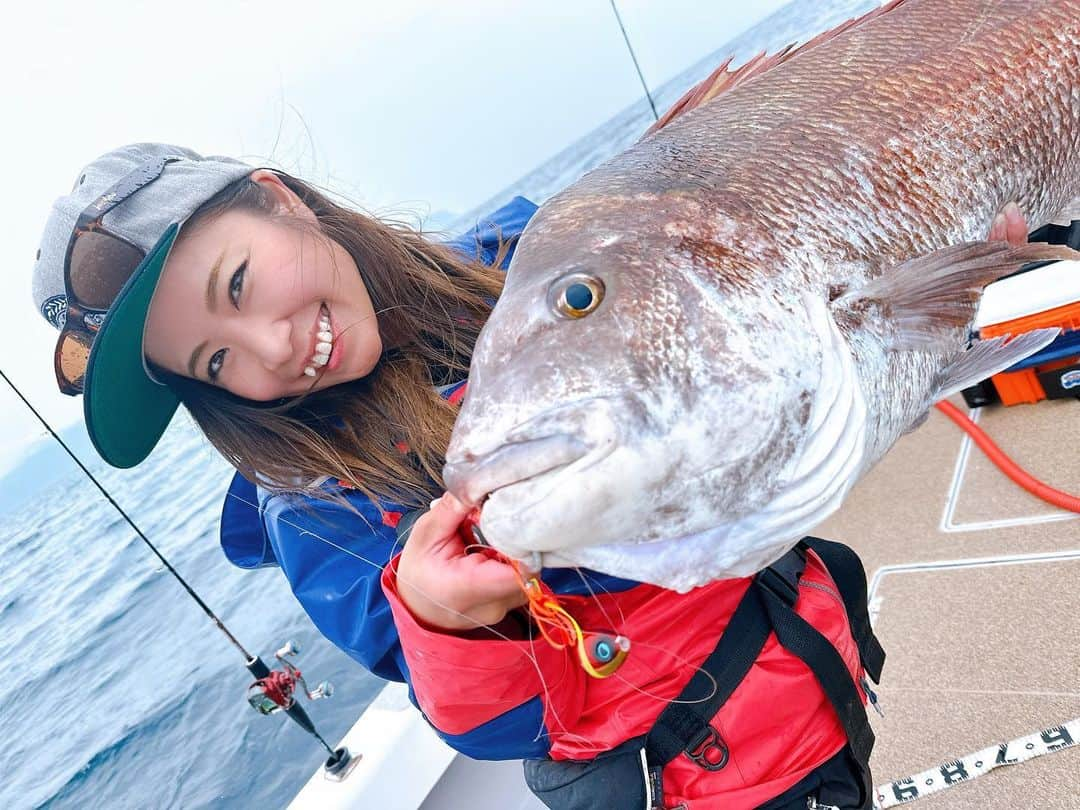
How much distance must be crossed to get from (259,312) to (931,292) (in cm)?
100

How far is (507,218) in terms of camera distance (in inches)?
70.0

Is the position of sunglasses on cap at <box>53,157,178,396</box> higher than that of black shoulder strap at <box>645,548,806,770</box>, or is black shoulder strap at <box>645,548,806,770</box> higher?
sunglasses on cap at <box>53,157,178,396</box>

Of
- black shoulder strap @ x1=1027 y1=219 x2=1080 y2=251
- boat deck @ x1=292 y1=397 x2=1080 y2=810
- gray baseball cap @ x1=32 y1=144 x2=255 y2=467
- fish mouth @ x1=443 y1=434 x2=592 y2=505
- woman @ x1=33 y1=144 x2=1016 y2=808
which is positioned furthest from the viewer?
black shoulder strap @ x1=1027 y1=219 x2=1080 y2=251

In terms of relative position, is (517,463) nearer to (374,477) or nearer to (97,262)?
(374,477)

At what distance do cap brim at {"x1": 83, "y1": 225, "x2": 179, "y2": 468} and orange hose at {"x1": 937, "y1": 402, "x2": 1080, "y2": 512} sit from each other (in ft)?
8.08

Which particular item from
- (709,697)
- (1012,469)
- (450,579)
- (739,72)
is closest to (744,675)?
(709,697)

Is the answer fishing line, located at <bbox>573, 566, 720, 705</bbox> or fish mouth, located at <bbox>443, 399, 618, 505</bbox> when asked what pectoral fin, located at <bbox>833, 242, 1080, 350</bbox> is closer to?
fish mouth, located at <bbox>443, 399, 618, 505</bbox>

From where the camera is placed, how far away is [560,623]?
829 mm

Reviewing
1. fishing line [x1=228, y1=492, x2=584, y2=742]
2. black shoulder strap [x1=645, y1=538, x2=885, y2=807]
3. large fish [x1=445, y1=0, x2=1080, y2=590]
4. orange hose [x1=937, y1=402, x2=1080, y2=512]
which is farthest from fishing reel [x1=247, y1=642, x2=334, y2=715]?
orange hose [x1=937, y1=402, x2=1080, y2=512]

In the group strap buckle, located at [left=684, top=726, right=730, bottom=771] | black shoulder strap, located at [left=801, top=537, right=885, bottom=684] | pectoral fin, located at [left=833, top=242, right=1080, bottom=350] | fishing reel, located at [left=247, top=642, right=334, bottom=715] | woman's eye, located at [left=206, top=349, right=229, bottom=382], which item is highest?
woman's eye, located at [left=206, top=349, right=229, bottom=382]

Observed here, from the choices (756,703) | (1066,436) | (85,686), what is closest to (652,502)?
(756,703)

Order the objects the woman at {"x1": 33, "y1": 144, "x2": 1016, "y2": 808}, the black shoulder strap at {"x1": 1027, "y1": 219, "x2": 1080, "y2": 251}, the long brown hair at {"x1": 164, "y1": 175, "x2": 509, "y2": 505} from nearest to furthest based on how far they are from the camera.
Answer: the woman at {"x1": 33, "y1": 144, "x2": 1016, "y2": 808} < the long brown hair at {"x1": 164, "y1": 175, "x2": 509, "y2": 505} < the black shoulder strap at {"x1": 1027, "y1": 219, "x2": 1080, "y2": 251}

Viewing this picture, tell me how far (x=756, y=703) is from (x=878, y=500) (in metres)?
2.00

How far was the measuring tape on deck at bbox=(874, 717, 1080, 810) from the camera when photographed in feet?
5.41
